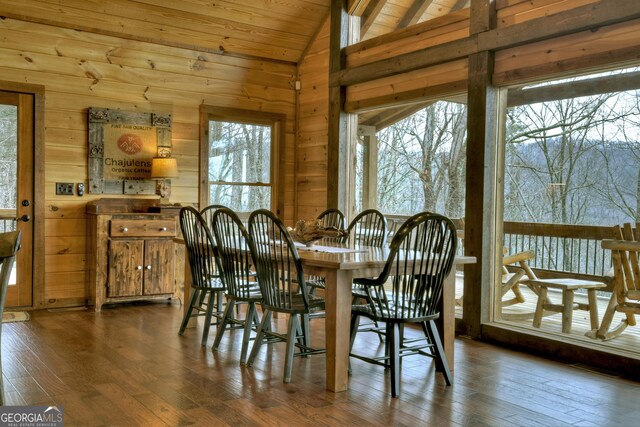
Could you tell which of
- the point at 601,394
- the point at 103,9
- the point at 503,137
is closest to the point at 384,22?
the point at 503,137

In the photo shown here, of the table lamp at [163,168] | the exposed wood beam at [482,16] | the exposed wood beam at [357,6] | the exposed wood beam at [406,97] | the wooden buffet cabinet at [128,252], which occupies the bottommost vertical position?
→ the wooden buffet cabinet at [128,252]

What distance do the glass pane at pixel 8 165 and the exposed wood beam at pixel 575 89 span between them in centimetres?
433

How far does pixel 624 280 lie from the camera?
4.00 metres

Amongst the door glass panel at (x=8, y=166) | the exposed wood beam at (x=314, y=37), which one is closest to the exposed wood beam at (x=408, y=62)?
the exposed wood beam at (x=314, y=37)

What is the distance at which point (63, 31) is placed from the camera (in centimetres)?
593

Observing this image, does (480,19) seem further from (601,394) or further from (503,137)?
(601,394)

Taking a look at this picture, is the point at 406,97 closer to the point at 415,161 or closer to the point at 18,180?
the point at 415,161

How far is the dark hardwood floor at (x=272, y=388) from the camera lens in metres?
3.07

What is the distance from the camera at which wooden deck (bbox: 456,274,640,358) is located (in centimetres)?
400

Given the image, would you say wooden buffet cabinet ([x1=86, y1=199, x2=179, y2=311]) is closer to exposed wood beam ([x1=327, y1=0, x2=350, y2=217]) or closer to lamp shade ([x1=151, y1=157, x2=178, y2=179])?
lamp shade ([x1=151, y1=157, x2=178, y2=179])

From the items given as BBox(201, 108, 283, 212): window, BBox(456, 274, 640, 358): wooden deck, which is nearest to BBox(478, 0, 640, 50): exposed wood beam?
BBox(456, 274, 640, 358): wooden deck

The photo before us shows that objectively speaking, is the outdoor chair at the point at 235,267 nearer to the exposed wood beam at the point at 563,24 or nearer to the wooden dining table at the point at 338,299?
the wooden dining table at the point at 338,299

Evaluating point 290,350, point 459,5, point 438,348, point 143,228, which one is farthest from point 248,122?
point 438,348

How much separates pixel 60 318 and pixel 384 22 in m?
4.04
